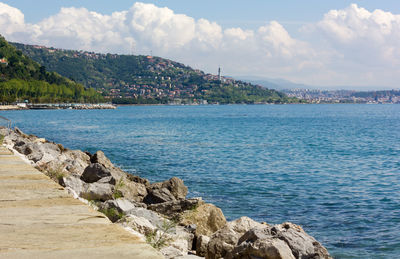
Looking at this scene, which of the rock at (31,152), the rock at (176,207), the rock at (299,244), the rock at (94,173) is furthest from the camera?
the rock at (31,152)

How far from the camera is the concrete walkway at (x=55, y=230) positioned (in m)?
4.92

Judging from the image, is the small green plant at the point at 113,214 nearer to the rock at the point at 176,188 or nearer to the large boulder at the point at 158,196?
the large boulder at the point at 158,196

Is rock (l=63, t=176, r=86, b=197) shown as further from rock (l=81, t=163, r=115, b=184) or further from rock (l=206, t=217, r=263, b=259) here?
rock (l=206, t=217, r=263, b=259)

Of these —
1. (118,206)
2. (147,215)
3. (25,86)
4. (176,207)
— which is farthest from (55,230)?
(25,86)

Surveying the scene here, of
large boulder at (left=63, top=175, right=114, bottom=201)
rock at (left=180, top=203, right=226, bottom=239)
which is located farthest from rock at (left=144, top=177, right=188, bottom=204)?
rock at (left=180, top=203, right=226, bottom=239)

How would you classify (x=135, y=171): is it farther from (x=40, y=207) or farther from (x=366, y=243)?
(x=40, y=207)

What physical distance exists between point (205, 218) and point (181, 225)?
800 millimetres

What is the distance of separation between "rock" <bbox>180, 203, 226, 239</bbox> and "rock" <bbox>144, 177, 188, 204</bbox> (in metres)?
2.58

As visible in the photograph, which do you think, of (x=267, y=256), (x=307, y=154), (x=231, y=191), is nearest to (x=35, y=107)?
(x=307, y=154)

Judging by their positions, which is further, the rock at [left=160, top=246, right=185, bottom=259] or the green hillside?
the green hillside

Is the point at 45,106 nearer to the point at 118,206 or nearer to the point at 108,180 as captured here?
the point at 108,180

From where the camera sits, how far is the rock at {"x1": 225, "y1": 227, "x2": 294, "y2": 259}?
623cm

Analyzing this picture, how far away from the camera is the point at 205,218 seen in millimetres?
10281

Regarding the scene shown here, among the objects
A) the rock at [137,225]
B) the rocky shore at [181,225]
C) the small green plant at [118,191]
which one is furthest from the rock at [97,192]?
the rock at [137,225]
